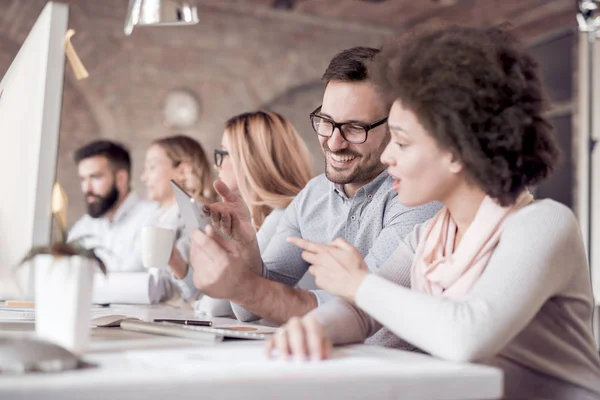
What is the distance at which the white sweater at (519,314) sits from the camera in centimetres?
104

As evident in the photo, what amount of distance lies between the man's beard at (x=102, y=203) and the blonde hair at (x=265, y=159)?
1928 millimetres

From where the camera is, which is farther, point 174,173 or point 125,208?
point 125,208

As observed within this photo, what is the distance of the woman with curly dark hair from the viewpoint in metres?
1.10

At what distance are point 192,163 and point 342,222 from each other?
6.16ft

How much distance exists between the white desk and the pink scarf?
24 cm

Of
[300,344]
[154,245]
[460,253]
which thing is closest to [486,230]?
[460,253]

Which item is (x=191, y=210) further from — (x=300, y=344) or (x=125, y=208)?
(x=125, y=208)

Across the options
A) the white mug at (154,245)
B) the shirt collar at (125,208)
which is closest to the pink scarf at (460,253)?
the white mug at (154,245)

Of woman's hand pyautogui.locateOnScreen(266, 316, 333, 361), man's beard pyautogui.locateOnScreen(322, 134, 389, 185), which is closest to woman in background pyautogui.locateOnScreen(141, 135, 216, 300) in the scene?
man's beard pyautogui.locateOnScreen(322, 134, 389, 185)

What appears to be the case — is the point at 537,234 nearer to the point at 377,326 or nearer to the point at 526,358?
the point at 526,358

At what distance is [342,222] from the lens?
204cm

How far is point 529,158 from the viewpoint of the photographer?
4.03 ft

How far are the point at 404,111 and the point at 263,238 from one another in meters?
1.32

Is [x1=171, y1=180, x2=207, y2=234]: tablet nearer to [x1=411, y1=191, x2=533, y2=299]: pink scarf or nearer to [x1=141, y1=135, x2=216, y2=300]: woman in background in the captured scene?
[x1=411, y1=191, x2=533, y2=299]: pink scarf
